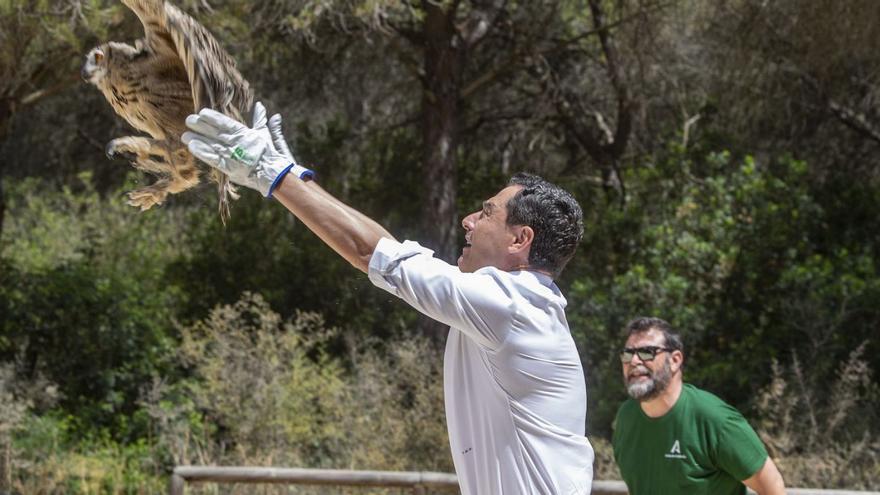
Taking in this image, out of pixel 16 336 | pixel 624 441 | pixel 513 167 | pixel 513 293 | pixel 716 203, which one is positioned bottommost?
pixel 624 441

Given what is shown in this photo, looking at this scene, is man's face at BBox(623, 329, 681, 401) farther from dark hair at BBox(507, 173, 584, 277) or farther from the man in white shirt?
dark hair at BBox(507, 173, 584, 277)

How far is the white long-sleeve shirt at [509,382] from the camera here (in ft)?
8.03

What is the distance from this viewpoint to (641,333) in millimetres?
4723

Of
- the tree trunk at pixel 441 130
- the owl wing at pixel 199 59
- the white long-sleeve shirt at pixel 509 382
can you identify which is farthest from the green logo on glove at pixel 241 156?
the tree trunk at pixel 441 130

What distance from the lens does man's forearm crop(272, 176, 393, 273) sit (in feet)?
7.89

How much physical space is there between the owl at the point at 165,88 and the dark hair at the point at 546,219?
0.65 meters

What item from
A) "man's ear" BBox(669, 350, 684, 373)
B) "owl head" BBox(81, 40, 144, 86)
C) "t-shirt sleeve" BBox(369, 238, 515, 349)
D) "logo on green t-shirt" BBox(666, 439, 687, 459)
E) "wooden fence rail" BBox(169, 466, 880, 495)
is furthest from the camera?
"wooden fence rail" BBox(169, 466, 880, 495)

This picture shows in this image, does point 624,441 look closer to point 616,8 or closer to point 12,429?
point 12,429

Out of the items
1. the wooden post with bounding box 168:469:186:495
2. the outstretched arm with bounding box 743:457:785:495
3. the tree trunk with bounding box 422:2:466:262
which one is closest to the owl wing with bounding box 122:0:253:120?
the outstretched arm with bounding box 743:457:785:495

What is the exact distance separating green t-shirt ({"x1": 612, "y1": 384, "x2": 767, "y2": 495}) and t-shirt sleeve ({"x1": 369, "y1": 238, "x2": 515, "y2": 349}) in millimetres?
2065

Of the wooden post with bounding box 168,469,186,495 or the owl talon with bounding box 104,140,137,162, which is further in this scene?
the wooden post with bounding box 168,469,186,495

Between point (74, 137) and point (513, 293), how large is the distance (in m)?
15.2

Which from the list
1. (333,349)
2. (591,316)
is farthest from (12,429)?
(591,316)

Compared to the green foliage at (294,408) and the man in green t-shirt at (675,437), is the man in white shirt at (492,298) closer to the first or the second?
the man in green t-shirt at (675,437)
